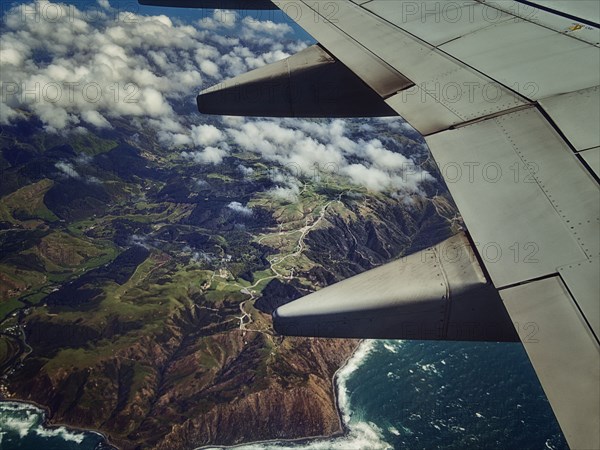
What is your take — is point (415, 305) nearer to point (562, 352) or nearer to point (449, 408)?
point (562, 352)

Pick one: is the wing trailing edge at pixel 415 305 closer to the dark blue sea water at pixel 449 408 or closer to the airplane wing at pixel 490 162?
the airplane wing at pixel 490 162

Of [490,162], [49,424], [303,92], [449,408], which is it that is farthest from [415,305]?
[49,424]

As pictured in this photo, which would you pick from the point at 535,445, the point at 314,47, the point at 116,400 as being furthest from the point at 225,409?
the point at 314,47

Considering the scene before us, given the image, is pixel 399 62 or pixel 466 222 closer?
pixel 466 222

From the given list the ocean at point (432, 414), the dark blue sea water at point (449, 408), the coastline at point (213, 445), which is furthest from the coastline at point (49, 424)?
the dark blue sea water at point (449, 408)

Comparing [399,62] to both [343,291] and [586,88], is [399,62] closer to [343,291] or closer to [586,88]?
[586,88]

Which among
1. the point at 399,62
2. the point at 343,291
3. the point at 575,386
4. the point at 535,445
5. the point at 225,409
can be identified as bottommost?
the point at 225,409

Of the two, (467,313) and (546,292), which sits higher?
(546,292)
